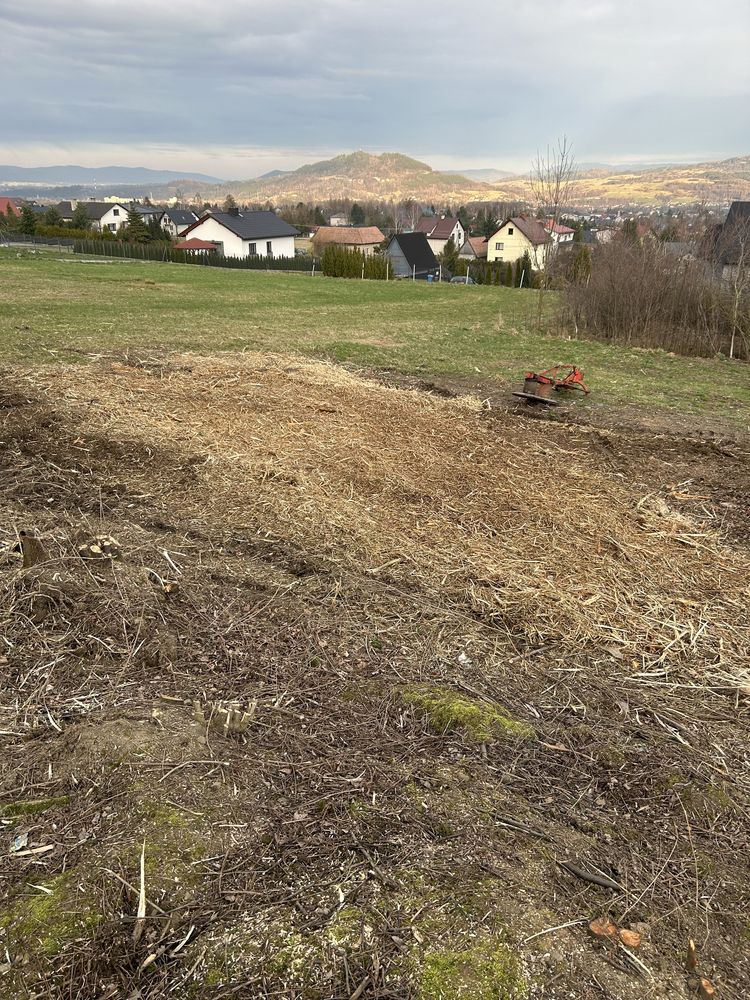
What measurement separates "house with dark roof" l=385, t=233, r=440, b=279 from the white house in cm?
804

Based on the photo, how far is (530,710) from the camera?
285 centimetres

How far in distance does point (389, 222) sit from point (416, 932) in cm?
10468

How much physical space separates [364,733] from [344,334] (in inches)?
458

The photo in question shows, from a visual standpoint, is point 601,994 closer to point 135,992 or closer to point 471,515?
point 135,992

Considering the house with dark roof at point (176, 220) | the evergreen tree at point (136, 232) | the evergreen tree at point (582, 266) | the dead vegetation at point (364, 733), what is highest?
the house with dark roof at point (176, 220)

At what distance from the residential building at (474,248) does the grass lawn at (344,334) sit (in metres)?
47.7

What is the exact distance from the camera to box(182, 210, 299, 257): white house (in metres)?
45.9

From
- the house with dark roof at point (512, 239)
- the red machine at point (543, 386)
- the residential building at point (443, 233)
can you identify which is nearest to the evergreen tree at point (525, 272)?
the house with dark roof at point (512, 239)

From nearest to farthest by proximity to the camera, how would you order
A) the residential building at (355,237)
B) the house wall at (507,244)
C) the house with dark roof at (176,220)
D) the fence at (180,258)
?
1. the fence at (180,258)
2. the house wall at (507,244)
3. the residential building at (355,237)
4. the house with dark roof at (176,220)

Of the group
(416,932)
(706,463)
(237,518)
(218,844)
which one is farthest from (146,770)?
(706,463)

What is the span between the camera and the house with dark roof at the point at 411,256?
4725 centimetres

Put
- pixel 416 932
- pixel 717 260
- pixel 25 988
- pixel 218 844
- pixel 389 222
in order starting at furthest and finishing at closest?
1. pixel 389 222
2. pixel 717 260
3. pixel 218 844
4. pixel 416 932
5. pixel 25 988

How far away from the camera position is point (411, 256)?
48281 mm

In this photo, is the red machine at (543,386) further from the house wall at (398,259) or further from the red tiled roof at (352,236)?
the red tiled roof at (352,236)
